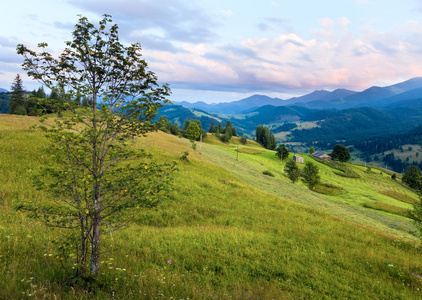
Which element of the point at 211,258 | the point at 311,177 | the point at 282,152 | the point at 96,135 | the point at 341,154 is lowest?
the point at 311,177

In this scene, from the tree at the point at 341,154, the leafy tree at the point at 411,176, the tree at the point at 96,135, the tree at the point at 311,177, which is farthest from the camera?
the tree at the point at 341,154

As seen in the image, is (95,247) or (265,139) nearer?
(95,247)

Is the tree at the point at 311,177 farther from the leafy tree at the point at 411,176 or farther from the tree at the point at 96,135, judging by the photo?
the leafy tree at the point at 411,176

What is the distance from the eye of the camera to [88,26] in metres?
6.95

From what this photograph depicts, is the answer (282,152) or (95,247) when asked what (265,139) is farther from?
(95,247)

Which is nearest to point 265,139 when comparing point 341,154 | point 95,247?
point 341,154

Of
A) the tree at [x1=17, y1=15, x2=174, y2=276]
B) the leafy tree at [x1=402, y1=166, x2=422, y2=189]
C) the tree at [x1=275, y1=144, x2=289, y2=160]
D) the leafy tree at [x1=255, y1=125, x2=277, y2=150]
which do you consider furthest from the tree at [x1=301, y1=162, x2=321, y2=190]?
the leafy tree at [x1=255, y1=125, x2=277, y2=150]

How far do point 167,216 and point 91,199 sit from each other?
34.7 feet

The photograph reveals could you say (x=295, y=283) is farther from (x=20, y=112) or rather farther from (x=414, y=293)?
(x=20, y=112)

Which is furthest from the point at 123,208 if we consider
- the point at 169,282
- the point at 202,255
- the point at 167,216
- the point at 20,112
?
the point at 20,112

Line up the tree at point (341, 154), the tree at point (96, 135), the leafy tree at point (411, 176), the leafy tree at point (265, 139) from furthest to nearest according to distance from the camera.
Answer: the leafy tree at point (265, 139) → the tree at point (341, 154) → the leafy tree at point (411, 176) → the tree at point (96, 135)

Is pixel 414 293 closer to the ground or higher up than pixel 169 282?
closer to the ground

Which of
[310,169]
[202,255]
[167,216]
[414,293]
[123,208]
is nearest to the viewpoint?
[123,208]

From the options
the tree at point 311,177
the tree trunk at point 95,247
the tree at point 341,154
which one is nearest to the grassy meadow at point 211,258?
the tree trunk at point 95,247
